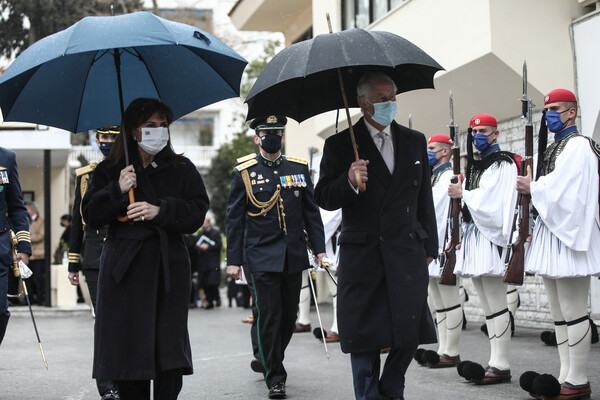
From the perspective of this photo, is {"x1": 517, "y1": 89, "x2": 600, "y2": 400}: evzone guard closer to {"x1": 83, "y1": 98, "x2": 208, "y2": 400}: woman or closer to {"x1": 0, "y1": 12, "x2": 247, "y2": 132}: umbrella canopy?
{"x1": 0, "y1": 12, "x2": 247, "y2": 132}: umbrella canopy

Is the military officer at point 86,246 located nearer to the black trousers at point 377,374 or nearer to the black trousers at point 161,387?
the black trousers at point 161,387

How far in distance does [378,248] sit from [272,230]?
265 cm

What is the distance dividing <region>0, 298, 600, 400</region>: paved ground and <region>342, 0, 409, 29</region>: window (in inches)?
204

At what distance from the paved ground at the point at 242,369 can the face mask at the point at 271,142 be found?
2038 millimetres

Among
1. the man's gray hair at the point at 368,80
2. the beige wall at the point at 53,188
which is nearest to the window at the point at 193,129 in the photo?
the beige wall at the point at 53,188

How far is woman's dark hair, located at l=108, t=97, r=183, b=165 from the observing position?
5121 mm

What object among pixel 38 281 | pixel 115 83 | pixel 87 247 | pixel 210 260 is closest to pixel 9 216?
pixel 87 247

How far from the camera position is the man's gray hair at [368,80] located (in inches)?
210

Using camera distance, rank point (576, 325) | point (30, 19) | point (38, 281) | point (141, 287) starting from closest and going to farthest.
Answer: point (141, 287) → point (576, 325) → point (38, 281) → point (30, 19)

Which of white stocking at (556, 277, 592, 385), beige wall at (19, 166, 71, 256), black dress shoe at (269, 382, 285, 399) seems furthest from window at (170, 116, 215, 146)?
white stocking at (556, 277, 592, 385)

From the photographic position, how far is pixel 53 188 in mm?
24844

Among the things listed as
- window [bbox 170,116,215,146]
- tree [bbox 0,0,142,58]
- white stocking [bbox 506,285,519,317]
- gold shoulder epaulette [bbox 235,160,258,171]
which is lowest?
white stocking [bbox 506,285,519,317]

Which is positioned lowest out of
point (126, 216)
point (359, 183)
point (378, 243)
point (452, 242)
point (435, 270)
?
point (435, 270)

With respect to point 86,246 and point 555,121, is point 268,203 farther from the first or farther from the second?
point 555,121
